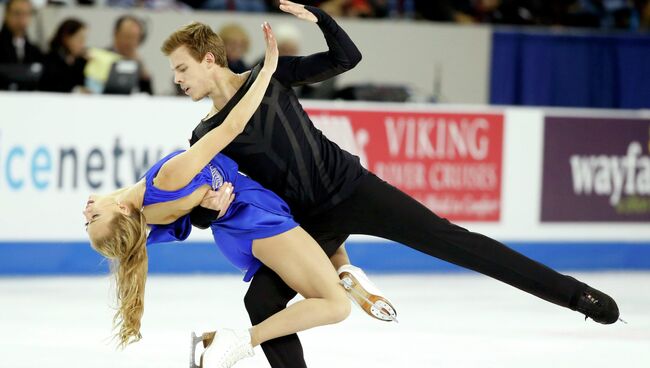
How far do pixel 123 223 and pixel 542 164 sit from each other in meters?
4.62

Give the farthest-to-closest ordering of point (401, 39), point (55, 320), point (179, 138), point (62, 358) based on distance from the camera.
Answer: point (401, 39)
point (179, 138)
point (55, 320)
point (62, 358)

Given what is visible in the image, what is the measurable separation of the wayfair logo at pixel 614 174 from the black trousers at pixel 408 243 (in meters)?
4.01

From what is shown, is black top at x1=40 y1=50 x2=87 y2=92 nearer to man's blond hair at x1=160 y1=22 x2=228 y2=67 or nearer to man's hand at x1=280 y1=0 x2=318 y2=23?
man's blond hair at x1=160 y1=22 x2=228 y2=67

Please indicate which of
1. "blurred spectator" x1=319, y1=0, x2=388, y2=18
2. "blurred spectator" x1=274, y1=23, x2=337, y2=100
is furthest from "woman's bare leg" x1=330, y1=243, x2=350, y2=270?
"blurred spectator" x1=319, y1=0, x2=388, y2=18

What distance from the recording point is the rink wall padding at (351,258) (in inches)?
275

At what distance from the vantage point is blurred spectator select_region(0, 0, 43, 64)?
7865 mm

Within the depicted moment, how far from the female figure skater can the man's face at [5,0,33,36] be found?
172 inches

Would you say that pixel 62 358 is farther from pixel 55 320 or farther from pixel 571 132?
pixel 571 132

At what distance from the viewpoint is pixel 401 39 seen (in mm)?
10047

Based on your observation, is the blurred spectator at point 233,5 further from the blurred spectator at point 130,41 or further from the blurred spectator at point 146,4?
the blurred spectator at point 130,41

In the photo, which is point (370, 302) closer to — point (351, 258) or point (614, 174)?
point (351, 258)

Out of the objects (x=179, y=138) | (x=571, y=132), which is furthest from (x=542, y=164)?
(x=179, y=138)

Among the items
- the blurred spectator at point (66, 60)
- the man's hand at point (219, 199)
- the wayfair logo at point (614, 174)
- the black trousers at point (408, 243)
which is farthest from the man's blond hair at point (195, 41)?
the wayfair logo at point (614, 174)

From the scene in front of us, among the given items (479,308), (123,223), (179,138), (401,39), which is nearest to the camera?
(123,223)
